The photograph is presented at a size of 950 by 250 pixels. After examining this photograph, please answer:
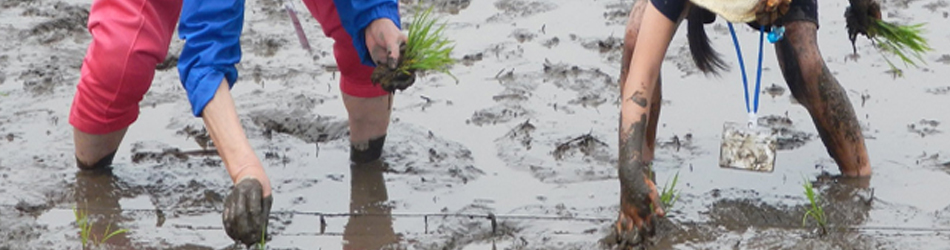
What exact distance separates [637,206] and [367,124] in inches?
53.8

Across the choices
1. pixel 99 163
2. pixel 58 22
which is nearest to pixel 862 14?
pixel 99 163

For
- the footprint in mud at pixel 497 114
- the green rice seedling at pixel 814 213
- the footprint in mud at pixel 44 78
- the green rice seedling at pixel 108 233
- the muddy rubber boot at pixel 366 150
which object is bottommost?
the green rice seedling at pixel 108 233

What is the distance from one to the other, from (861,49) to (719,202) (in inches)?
75.4

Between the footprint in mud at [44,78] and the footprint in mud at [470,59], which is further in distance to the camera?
the footprint in mud at [470,59]

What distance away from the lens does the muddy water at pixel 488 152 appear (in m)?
4.62

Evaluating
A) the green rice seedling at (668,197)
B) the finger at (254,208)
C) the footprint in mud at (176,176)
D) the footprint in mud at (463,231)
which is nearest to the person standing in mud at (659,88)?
the green rice seedling at (668,197)

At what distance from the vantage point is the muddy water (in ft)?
15.2

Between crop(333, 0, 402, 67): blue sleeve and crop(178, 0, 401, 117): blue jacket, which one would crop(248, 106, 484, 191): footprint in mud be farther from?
crop(178, 0, 401, 117): blue jacket

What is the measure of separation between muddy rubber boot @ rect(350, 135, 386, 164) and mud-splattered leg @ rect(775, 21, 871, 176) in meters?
1.53

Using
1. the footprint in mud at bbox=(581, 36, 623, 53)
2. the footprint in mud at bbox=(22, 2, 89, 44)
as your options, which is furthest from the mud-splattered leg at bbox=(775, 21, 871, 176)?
the footprint in mud at bbox=(22, 2, 89, 44)

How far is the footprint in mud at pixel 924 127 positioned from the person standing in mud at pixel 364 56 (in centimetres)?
208

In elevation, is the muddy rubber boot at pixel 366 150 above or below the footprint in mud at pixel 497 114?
below

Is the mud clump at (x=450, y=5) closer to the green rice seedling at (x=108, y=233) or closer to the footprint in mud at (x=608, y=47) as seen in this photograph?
the footprint in mud at (x=608, y=47)

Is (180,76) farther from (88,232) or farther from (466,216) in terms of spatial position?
(466,216)
